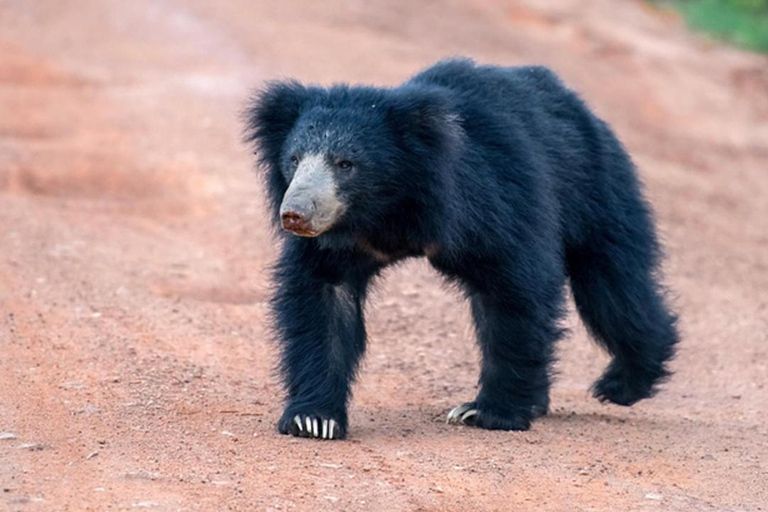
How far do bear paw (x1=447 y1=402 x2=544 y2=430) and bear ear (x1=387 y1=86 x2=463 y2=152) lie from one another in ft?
3.64

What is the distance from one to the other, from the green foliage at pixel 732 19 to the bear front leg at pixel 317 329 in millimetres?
16357

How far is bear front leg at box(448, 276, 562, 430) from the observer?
5.32 meters

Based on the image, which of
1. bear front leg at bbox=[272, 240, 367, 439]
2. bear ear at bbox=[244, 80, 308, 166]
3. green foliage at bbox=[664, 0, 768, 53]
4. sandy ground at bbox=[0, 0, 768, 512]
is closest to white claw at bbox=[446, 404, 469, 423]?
sandy ground at bbox=[0, 0, 768, 512]

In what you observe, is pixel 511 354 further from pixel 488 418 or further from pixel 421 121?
pixel 421 121

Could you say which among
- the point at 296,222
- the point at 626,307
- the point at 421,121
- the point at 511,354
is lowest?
the point at 511,354

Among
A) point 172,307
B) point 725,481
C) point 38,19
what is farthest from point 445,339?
point 38,19

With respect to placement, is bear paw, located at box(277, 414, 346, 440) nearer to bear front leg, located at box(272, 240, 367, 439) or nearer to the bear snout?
bear front leg, located at box(272, 240, 367, 439)

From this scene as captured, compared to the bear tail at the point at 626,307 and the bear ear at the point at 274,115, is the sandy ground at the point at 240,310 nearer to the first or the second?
the bear tail at the point at 626,307

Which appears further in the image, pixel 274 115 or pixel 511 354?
pixel 511 354

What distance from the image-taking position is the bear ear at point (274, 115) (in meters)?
5.18

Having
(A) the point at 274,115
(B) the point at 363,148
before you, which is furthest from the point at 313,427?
(A) the point at 274,115

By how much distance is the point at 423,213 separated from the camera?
5.07 meters

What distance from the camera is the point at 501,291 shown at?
527 cm

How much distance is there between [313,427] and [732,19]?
737 inches
